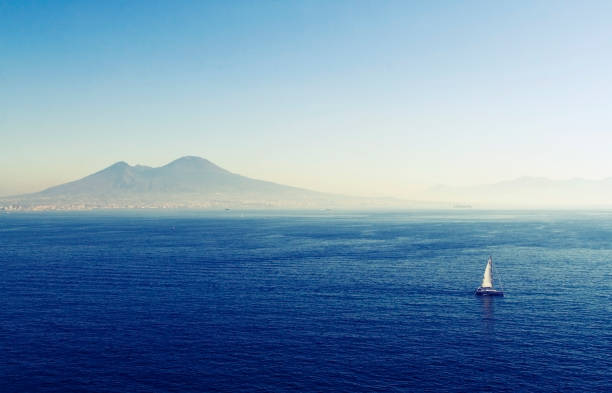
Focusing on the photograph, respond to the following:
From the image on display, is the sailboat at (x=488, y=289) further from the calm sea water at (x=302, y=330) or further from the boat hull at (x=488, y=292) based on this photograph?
Result: the calm sea water at (x=302, y=330)

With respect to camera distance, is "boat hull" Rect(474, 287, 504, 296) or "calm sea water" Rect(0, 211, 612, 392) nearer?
"calm sea water" Rect(0, 211, 612, 392)

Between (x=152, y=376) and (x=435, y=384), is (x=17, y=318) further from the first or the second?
(x=435, y=384)

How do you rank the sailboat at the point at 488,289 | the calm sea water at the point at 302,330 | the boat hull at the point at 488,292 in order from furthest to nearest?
the sailboat at the point at 488,289
the boat hull at the point at 488,292
the calm sea water at the point at 302,330

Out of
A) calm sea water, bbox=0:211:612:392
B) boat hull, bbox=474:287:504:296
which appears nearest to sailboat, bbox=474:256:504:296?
boat hull, bbox=474:287:504:296

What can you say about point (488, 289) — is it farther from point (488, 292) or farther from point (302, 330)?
point (302, 330)

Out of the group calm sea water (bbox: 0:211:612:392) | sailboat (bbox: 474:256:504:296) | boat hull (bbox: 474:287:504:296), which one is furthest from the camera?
sailboat (bbox: 474:256:504:296)

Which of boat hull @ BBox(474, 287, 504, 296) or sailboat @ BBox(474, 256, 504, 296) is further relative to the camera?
sailboat @ BBox(474, 256, 504, 296)

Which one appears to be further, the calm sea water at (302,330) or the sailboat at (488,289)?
the sailboat at (488,289)

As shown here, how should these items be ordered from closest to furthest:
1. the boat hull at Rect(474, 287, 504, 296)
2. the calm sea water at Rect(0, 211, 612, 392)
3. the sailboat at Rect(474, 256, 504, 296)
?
the calm sea water at Rect(0, 211, 612, 392) < the boat hull at Rect(474, 287, 504, 296) < the sailboat at Rect(474, 256, 504, 296)

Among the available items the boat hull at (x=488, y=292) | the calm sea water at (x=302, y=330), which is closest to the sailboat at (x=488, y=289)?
the boat hull at (x=488, y=292)

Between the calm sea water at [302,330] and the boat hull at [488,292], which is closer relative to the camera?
the calm sea water at [302,330]

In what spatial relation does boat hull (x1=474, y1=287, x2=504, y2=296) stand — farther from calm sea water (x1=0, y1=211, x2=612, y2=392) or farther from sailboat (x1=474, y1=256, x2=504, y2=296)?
calm sea water (x1=0, y1=211, x2=612, y2=392)

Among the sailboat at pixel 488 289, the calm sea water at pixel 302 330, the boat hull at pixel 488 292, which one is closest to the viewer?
the calm sea water at pixel 302 330
